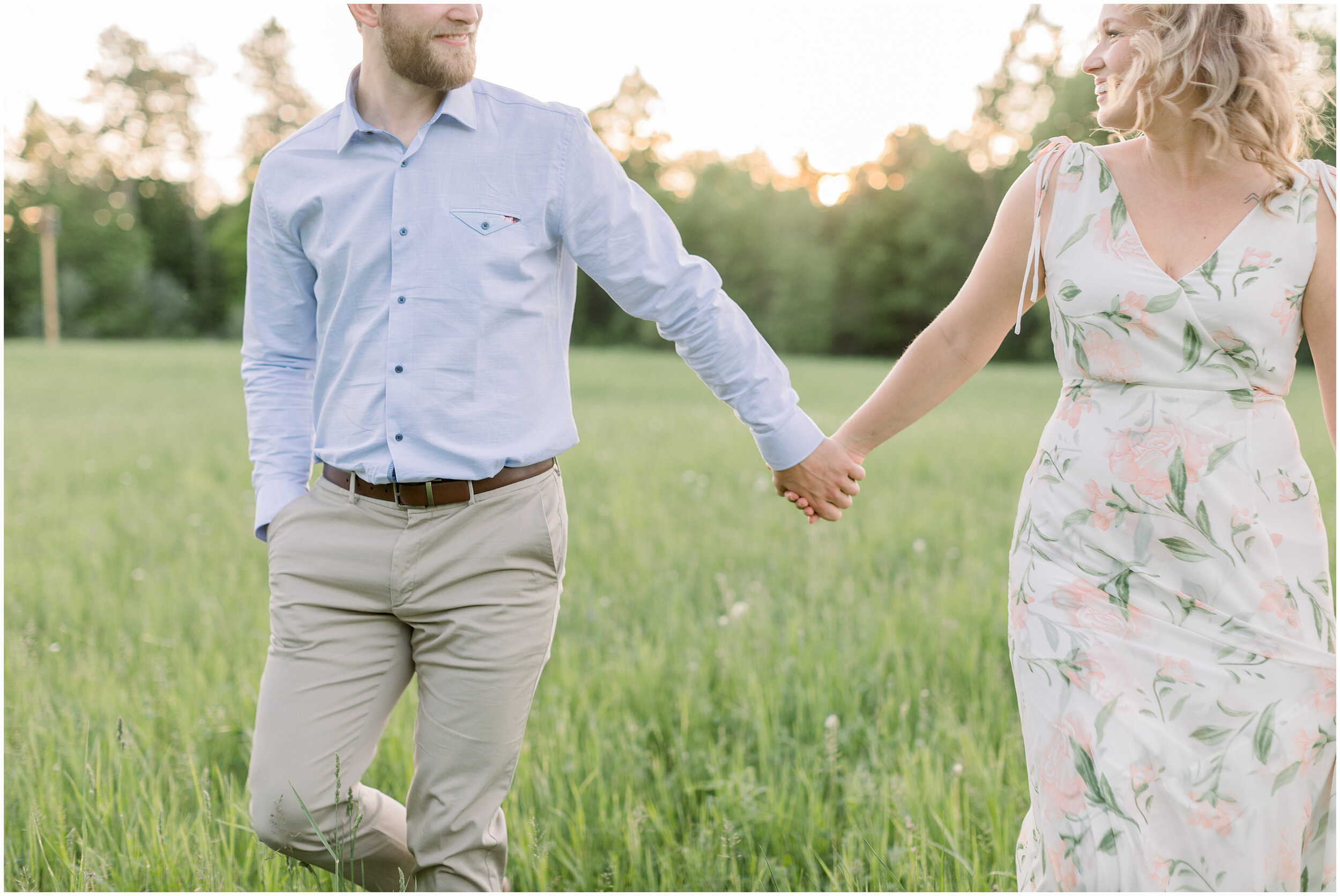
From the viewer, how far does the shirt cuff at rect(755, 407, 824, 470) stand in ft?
8.98

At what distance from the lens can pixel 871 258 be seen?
4306cm

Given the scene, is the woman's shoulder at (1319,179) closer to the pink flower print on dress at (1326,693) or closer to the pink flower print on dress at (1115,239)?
the pink flower print on dress at (1115,239)

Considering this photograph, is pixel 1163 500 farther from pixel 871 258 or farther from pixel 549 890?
pixel 871 258

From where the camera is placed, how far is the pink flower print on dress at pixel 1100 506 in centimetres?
194

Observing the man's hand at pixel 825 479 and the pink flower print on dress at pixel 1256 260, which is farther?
the man's hand at pixel 825 479

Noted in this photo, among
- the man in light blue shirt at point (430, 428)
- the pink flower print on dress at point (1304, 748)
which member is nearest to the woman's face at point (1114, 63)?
the man in light blue shirt at point (430, 428)

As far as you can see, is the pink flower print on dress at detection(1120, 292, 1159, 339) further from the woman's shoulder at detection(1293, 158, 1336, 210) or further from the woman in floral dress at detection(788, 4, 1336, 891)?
the woman's shoulder at detection(1293, 158, 1336, 210)

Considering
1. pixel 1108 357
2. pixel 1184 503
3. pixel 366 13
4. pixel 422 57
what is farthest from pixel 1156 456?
pixel 366 13

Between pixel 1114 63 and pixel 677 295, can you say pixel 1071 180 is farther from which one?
pixel 677 295

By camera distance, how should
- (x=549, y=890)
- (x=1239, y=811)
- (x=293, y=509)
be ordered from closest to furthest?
(x=1239, y=811), (x=293, y=509), (x=549, y=890)

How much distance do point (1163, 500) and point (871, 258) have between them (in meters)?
42.7

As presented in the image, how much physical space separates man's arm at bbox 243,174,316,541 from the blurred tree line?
36.8 meters

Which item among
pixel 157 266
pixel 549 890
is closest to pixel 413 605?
pixel 549 890

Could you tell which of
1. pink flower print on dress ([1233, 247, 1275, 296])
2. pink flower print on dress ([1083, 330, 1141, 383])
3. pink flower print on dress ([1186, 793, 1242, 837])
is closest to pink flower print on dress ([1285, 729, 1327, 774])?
pink flower print on dress ([1186, 793, 1242, 837])
